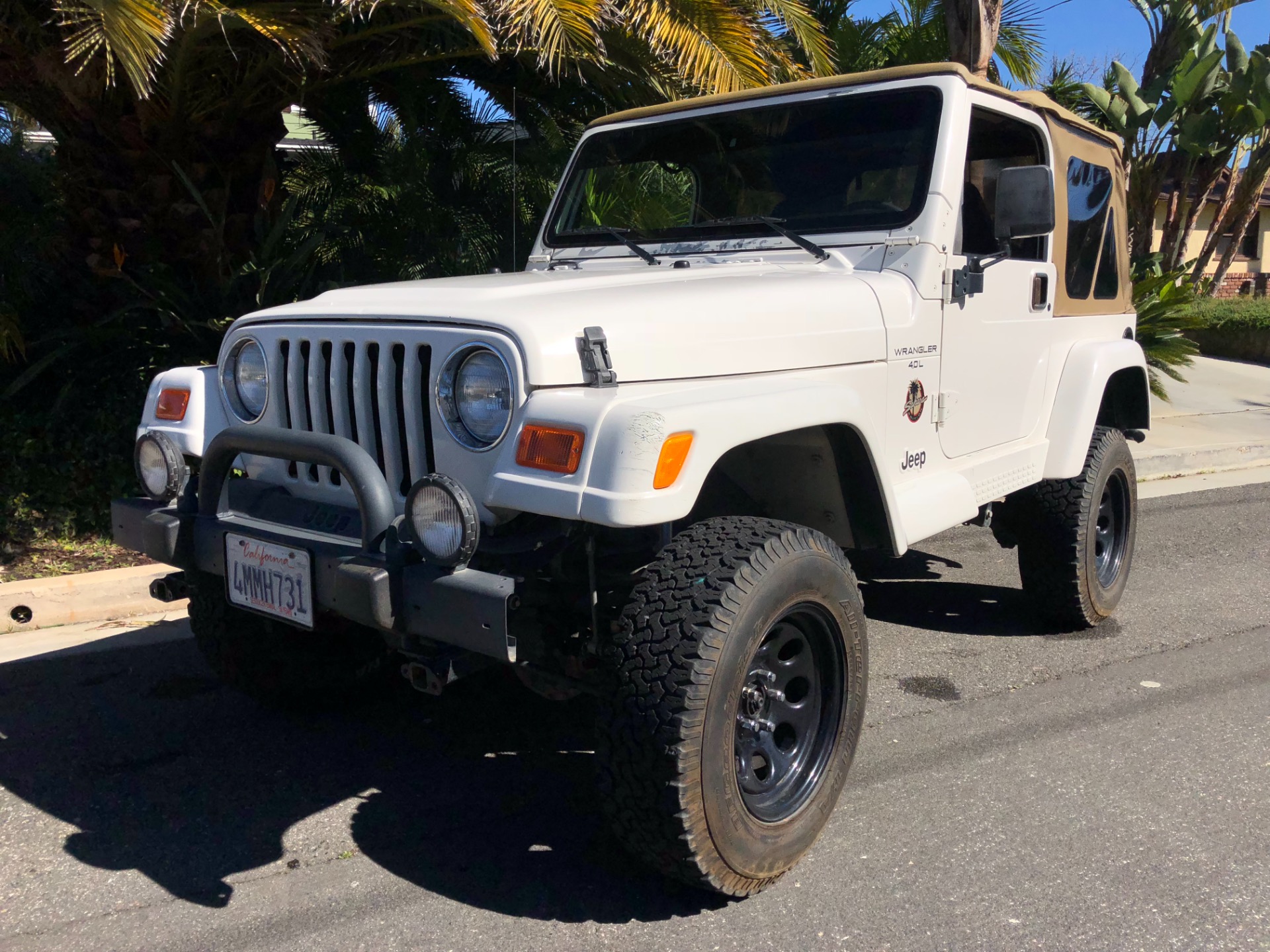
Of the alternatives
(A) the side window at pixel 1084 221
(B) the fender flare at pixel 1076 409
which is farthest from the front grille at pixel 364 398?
(A) the side window at pixel 1084 221

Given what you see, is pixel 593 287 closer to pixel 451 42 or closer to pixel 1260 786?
pixel 1260 786

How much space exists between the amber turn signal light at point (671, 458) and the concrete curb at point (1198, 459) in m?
7.56

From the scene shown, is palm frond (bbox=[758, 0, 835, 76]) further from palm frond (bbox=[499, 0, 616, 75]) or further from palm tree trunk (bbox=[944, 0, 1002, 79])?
palm frond (bbox=[499, 0, 616, 75])

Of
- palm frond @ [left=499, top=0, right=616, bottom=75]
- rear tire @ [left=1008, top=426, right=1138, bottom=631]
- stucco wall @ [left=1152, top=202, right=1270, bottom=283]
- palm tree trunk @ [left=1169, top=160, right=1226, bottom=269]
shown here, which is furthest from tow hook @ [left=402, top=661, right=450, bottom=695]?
stucco wall @ [left=1152, top=202, right=1270, bottom=283]

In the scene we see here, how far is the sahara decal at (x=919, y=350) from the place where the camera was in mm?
3379

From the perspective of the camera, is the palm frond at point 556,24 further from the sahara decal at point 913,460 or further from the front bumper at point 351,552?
the front bumper at point 351,552

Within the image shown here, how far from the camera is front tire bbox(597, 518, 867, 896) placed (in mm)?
2449

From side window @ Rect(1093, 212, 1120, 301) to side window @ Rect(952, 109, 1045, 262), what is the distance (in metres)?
A: 0.68

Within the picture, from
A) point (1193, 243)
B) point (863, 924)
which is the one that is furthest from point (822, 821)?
point (1193, 243)

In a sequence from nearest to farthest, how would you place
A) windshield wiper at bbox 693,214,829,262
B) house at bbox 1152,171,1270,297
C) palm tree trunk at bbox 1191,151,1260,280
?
windshield wiper at bbox 693,214,829,262 < palm tree trunk at bbox 1191,151,1260,280 < house at bbox 1152,171,1270,297

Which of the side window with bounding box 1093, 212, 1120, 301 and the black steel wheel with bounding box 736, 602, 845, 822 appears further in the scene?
the side window with bounding box 1093, 212, 1120, 301

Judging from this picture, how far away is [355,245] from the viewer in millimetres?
7824

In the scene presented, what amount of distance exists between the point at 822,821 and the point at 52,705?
9.25 feet

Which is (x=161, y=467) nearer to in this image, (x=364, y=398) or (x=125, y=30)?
(x=364, y=398)
